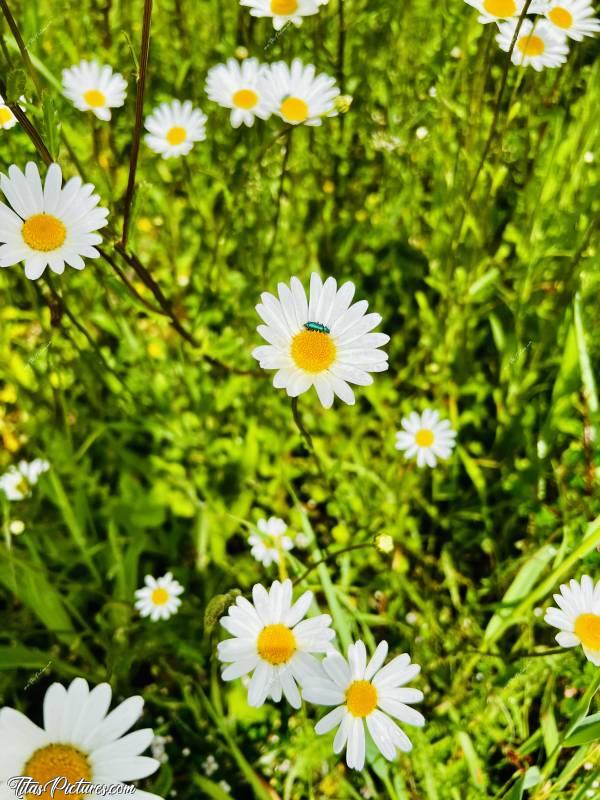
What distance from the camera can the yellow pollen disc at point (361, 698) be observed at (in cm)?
105

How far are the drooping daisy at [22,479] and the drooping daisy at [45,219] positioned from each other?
848 mm

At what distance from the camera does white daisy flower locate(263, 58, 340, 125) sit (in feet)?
6.02

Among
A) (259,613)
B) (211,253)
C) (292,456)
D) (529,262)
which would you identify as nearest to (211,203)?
(211,253)

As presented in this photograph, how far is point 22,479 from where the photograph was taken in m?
1.83

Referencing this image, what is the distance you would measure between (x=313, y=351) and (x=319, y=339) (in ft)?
0.10

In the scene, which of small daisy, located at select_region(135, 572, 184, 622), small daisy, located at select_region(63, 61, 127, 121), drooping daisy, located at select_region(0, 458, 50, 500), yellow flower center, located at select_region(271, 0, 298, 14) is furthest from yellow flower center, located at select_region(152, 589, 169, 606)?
yellow flower center, located at select_region(271, 0, 298, 14)

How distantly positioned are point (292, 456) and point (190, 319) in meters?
0.55

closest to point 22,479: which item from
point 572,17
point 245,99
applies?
point 245,99

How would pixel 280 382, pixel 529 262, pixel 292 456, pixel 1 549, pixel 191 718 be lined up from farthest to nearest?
pixel 292 456 → pixel 529 262 → pixel 191 718 → pixel 1 549 → pixel 280 382

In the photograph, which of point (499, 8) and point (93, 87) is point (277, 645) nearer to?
point (499, 8)

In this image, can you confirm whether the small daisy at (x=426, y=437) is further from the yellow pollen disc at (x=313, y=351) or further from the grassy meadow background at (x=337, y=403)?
the yellow pollen disc at (x=313, y=351)

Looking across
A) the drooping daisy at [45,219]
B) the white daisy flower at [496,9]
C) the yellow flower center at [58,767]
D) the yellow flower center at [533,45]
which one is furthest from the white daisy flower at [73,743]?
the yellow flower center at [533,45]

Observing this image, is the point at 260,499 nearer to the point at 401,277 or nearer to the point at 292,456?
the point at 292,456

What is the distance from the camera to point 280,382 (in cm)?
109
